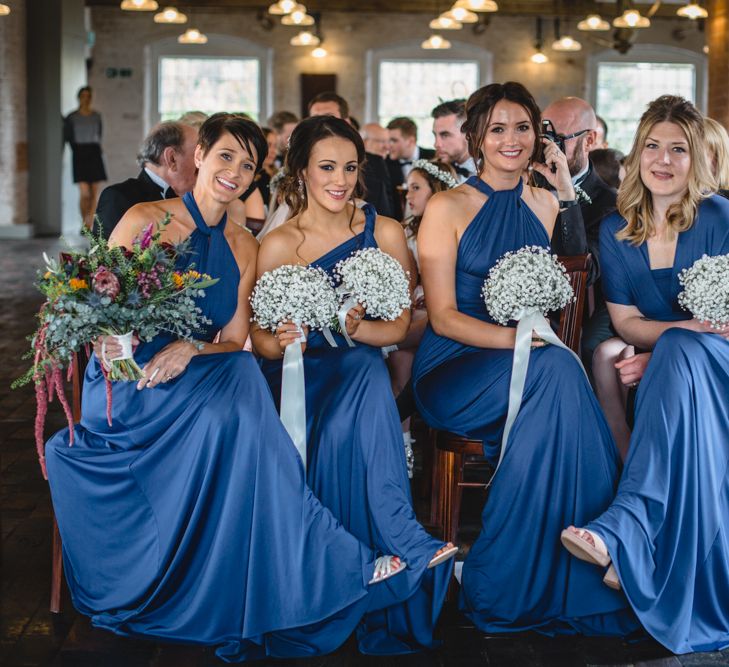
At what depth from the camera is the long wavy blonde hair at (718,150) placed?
14.8 feet

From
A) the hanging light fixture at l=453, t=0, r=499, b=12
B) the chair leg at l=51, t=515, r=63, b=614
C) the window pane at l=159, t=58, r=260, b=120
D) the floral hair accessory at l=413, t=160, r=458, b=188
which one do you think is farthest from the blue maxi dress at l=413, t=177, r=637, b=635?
the window pane at l=159, t=58, r=260, b=120

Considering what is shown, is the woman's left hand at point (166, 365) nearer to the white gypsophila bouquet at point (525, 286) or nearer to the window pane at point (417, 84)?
the white gypsophila bouquet at point (525, 286)

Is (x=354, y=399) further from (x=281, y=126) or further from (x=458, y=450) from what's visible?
(x=281, y=126)

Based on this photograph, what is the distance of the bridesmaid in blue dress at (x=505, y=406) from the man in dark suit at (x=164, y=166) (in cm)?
165

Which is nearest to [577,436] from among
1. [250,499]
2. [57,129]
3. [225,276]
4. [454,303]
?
[454,303]

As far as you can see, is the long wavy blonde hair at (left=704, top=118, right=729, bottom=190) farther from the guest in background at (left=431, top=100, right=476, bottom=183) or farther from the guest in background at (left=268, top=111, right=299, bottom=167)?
the guest in background at (left=268, top=111, right=299, bottom=167)

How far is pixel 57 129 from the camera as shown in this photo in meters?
18.4

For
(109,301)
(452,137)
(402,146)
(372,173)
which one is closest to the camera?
(109,301)

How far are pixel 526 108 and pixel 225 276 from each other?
50.2 inches

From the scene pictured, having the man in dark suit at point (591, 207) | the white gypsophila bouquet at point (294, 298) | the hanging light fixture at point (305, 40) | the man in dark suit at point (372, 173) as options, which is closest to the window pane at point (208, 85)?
the hanging light fixture at point (305, 40)

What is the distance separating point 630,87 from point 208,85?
8.77m

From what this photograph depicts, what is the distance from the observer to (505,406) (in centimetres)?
368

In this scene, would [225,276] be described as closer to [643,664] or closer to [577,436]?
[577,436]

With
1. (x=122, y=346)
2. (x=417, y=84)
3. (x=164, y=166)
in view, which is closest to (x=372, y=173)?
(x=164, y=166)
